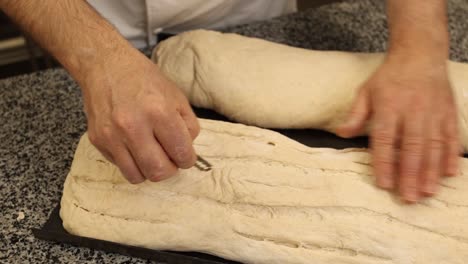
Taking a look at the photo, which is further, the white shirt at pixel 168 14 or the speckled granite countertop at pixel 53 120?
the white shirt at pixel 168 14

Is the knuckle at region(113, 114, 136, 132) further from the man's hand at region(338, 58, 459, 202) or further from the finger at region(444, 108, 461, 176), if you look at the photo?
the finger at region(444, 108, 461, 176)

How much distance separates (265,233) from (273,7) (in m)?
0.91

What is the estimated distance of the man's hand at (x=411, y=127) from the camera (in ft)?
2.98

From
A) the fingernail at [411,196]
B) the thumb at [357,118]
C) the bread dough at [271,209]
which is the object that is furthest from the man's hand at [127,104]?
the fingernail at [411,196]

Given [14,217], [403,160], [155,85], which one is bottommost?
[14,217]

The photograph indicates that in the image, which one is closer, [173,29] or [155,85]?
[155,85]

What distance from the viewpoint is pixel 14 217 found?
1121 millimetres

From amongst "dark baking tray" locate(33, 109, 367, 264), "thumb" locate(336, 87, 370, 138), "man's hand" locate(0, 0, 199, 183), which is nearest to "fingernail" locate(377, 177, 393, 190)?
"thumb" locate(336, 87, 370, 138)

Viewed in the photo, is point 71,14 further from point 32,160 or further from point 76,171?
point 32,160

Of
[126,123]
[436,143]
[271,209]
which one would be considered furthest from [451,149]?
[126,123]

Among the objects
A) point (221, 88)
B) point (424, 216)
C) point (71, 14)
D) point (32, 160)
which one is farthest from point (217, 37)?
point (424, 216)

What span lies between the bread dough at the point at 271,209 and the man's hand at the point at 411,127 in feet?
0.14

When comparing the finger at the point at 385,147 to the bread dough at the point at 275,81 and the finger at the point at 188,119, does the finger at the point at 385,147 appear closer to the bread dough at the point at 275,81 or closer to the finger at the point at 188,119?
the bread dough at the point at 275,81

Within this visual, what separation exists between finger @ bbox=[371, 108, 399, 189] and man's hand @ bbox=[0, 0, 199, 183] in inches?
13.0
